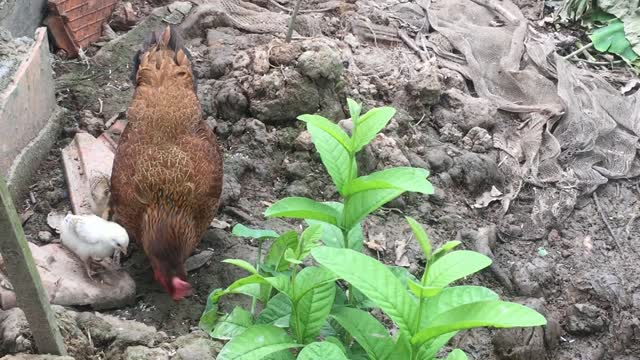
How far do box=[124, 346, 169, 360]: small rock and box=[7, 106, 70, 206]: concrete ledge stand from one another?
1.34 m

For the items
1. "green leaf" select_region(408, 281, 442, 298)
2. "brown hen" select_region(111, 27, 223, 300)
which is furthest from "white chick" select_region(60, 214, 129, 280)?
"green leaf" select_region(408, 281, 442, 298)

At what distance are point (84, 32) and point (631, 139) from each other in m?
3.74

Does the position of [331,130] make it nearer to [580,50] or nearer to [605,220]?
[605,220]

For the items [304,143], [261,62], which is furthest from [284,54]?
[304,143]

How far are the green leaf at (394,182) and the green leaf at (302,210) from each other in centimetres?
12

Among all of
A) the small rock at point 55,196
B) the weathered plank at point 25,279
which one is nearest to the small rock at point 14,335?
the weathered plank at point 25,279

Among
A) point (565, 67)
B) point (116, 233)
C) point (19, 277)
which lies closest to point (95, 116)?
point (116, 233)

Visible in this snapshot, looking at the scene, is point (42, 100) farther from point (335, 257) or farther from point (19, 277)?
point (335, 257)

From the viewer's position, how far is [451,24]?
5816mm

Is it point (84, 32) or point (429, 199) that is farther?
point (84, 32)

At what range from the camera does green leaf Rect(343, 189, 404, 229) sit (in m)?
2.47

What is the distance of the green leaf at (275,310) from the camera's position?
254 cm

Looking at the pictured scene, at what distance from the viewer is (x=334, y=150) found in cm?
254

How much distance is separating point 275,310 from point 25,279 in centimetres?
81
